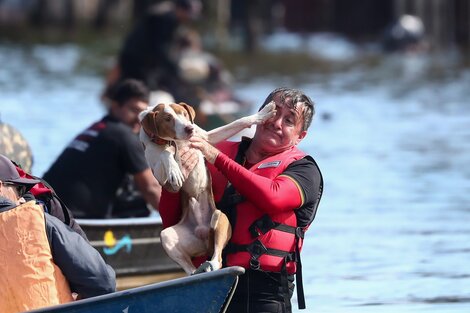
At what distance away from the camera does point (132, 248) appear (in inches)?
396

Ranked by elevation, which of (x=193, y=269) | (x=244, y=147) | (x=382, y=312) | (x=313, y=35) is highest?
(x=313, y=35)

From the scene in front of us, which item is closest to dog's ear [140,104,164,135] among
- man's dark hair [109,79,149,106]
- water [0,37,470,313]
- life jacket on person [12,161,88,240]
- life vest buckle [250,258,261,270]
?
life jacket on person [12,161,88,240]

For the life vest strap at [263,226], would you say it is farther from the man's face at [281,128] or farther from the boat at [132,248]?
the boat at [132,248]

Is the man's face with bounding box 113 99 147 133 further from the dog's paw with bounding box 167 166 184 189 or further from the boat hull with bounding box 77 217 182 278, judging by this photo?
the dog's paw with bounding box 167 166 184 189

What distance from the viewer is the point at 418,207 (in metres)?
14.0

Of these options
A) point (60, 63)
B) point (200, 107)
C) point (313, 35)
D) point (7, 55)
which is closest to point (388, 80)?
point (60, 63)

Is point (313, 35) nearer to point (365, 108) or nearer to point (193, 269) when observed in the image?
point (365, 108)

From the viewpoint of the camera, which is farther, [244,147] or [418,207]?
[418,207]

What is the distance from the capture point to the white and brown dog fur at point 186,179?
598cm

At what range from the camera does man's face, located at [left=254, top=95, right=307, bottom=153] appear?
6289 mm

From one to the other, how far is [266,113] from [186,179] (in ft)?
1.49

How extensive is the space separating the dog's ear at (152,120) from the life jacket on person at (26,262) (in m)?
0.59

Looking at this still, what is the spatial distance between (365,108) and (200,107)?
8.79 m

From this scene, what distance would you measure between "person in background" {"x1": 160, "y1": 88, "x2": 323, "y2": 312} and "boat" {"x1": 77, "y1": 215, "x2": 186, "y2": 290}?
3266mm
